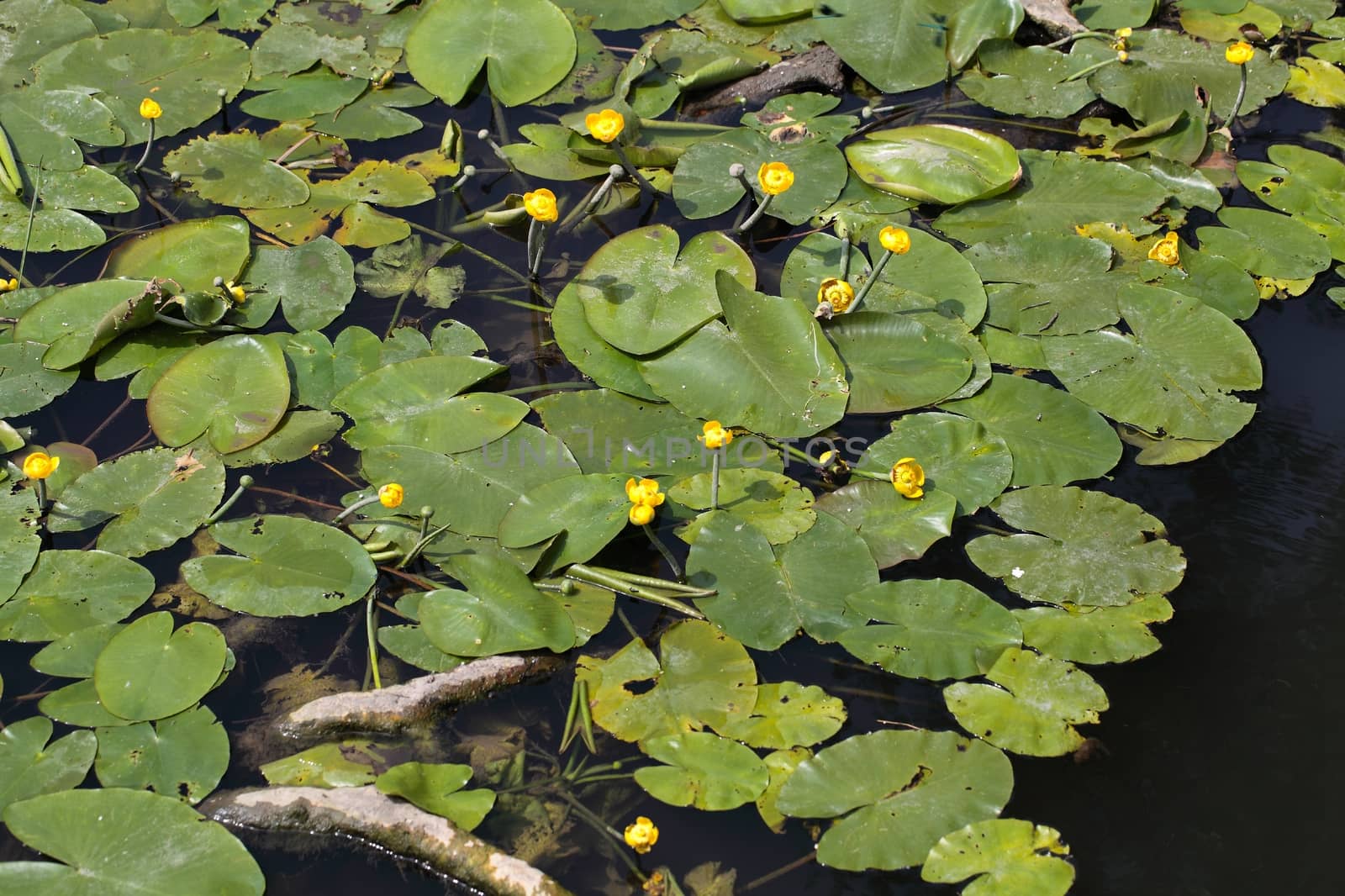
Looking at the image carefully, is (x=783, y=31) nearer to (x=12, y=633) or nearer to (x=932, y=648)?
(x=932, y=648)

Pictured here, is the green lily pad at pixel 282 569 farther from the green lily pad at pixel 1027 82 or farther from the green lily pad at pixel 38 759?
the green lily pad at pixel 1027 82

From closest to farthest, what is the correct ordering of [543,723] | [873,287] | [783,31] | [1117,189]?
[543,723] → [873,287] → [1117,189] → [783,31]

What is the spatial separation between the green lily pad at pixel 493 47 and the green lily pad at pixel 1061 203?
1922 millimetres

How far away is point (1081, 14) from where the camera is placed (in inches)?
198

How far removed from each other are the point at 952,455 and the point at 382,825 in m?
2.05

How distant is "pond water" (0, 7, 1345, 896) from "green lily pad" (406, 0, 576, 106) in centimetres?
130

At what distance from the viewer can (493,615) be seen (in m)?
2.94

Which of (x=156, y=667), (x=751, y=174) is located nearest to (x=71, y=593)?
(x=156, y=667)

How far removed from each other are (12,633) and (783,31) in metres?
4.07

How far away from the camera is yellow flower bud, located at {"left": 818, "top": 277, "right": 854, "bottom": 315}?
354 cm

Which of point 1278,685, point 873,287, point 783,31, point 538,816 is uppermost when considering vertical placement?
point 783,31

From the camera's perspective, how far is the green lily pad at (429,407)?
3357mm

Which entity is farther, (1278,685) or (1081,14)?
(1081,14)

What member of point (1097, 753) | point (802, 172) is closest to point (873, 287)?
point (802, 172)
